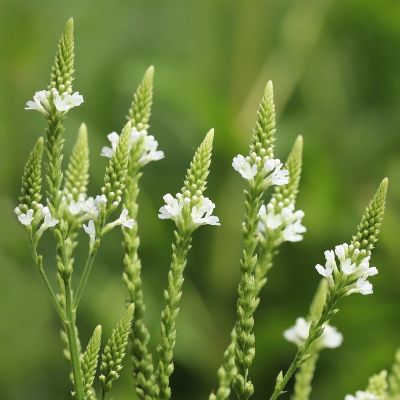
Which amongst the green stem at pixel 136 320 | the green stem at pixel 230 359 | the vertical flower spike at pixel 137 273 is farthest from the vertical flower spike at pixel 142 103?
the green stem at pixel 230 359

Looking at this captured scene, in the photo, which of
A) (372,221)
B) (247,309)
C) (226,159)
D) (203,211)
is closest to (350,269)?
(372,221)

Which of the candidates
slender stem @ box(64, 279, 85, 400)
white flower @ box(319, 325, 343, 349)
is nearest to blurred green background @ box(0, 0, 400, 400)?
white flower @ box(319, 325, 343, 349)

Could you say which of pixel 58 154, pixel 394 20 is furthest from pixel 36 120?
pixel 58 154

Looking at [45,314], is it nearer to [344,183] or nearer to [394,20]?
[344,183]

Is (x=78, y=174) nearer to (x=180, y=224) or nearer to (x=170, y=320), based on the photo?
(x=180, y=224)

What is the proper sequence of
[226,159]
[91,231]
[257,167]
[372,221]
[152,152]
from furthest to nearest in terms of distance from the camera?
[226,159], [152,152], [91,231], [257,167], [372,221]
